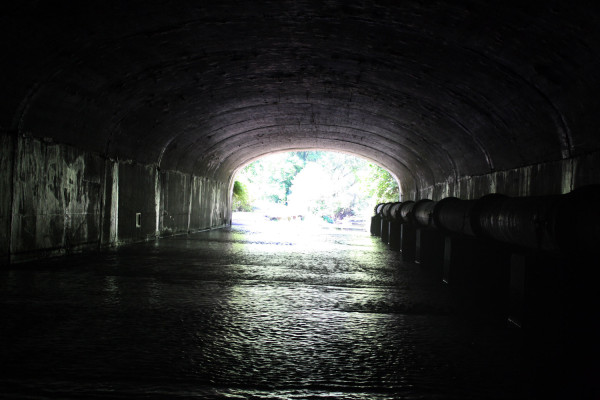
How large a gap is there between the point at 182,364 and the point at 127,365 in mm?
353

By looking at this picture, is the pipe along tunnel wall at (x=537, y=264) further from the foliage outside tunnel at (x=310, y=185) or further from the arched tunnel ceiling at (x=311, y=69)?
the foliage outside tunnel at (x=310, y=185)

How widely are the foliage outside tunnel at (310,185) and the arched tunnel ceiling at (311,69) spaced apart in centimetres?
3584

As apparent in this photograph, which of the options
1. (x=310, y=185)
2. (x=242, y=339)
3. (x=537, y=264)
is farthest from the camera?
(x=310, y=185)

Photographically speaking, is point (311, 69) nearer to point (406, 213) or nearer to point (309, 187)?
point (406, 213)

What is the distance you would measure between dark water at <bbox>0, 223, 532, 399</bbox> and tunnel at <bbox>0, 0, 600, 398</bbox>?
2.35ft

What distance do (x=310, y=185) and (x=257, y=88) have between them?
43.5 meters

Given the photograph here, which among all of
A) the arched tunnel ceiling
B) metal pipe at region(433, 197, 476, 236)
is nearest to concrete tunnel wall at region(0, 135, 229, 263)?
the arched tunnel ceiling

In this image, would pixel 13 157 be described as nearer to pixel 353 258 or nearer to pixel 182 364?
pixel 182 364

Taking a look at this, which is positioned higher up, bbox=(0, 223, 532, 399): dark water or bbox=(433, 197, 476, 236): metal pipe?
bbox=(433, 197, 476, 236): metal pipe

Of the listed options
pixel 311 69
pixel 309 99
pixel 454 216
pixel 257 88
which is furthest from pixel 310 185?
pixel 454 216

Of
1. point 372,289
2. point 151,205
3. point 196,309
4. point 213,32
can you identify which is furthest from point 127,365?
point 151,205

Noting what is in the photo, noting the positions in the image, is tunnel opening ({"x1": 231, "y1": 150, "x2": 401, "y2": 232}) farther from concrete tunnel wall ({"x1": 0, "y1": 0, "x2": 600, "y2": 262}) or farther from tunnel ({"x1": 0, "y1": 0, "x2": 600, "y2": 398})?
tunnel ({"x1": 0, "y1": 0, "x2": 600, "y2": 398})

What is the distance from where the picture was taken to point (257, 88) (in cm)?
1170

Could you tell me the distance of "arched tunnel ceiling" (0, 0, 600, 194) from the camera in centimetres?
632
